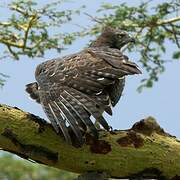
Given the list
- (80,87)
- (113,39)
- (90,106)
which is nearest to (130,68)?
(80,87)

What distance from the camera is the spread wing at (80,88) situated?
368 centimetres

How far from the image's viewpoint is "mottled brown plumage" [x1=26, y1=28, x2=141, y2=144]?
3688 millimetres

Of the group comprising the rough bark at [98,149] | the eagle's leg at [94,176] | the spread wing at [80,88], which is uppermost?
the spread wing at [80,88]

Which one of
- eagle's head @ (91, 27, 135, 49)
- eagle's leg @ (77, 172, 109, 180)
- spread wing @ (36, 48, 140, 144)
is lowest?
eagle's leg @ (77, 172, 109, 180)

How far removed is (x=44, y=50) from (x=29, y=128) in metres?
5.47

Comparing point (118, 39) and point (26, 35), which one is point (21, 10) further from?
point (118, 39)

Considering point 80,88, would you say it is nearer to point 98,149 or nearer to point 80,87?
point 80,87

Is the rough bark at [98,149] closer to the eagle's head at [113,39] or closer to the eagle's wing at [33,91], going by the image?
the eagle's wing at [33,91]

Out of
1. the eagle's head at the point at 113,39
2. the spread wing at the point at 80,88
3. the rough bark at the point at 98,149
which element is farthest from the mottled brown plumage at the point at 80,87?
the eagle's head at the point at 113,39

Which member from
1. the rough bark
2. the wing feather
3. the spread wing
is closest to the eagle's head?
the spread wing

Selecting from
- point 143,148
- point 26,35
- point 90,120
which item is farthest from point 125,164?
point 26,35

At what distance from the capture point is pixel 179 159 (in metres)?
4.09

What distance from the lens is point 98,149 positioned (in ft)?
12.9

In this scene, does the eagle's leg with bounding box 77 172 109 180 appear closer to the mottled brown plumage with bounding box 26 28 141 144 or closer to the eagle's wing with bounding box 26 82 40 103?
the mottled brown plumage with bounding box 26 28 141 144
